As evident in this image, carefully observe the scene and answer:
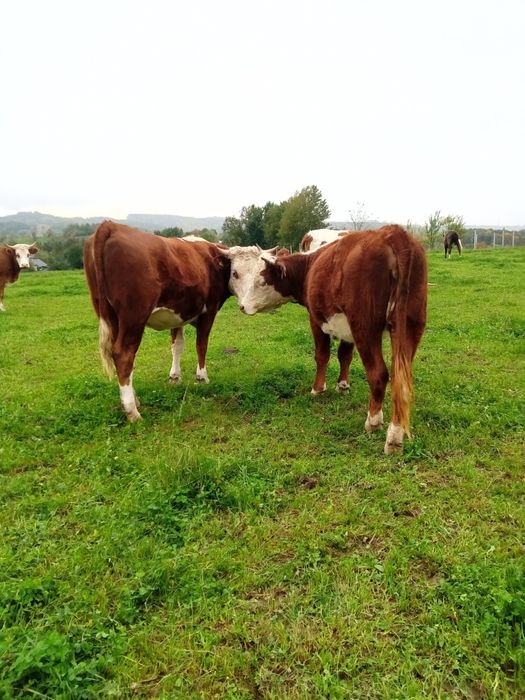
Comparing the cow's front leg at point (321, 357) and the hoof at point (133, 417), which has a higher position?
the cow's front leg at point (321, 357)

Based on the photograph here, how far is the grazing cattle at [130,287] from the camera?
5.00 m

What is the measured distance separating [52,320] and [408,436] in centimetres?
1089

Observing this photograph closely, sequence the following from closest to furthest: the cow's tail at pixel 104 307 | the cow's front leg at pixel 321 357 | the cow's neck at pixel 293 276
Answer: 1. the cow's tail at pixel 104 307
2. the cow's front leg at pixel 321 357
3. the cow's neck at pixel 293 276

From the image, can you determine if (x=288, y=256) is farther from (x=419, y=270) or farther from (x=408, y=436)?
(x=408, y=436)

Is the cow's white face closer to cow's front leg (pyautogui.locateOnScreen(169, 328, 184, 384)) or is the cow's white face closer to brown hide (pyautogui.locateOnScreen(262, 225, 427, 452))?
cow's front leg (pyautogui.locateOnScreen(169, 328, 184, 384))

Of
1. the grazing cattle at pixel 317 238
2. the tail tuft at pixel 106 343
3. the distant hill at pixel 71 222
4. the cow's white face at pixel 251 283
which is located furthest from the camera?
the distant hill at pixel 71 222

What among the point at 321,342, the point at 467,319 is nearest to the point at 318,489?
the point at 321,342

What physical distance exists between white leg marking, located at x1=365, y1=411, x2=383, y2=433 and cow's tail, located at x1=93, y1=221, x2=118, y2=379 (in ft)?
9.40

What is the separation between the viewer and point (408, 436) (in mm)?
4316

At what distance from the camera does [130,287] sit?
16.5ft

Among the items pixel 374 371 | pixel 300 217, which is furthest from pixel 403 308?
pixel 300 217

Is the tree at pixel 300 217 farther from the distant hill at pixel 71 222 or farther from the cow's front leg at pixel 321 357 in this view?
the distant hill at pixel 71 222

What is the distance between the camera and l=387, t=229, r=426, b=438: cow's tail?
4230mm

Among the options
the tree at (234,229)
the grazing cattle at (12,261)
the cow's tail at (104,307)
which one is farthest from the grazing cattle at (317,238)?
the tree at (234,229)
